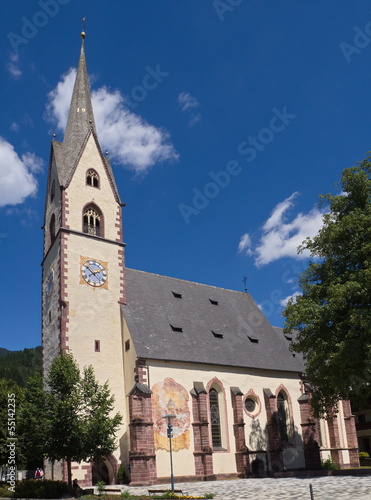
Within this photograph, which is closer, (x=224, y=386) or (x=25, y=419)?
(x=25, y=419)

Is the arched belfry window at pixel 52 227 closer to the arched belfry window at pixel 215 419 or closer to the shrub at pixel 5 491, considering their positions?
the arched belfry window at pixel 215 419

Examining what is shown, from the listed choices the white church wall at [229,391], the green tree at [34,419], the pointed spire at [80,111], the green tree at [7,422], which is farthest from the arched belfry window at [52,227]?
the green tree at [34,419]

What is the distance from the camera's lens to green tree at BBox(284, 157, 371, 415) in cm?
2484

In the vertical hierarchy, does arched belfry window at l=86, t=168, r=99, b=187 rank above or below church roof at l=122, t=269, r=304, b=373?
above

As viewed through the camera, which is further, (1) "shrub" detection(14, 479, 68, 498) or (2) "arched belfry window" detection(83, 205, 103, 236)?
(2) "arched belfry window" detection(83, 205, 103, 236)

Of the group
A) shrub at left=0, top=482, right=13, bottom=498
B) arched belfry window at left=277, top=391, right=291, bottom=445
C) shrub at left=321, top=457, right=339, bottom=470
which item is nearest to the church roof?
arched belfry window at left=277, top=391, right=291, bottom=445

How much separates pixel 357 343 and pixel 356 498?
8.25 metres

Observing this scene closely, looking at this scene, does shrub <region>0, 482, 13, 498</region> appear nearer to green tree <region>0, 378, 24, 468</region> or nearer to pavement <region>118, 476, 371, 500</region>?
green tree <region>0, 378, 24, 468</region>

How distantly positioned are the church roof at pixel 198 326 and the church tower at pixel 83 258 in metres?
1.96

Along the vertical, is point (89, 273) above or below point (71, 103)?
below

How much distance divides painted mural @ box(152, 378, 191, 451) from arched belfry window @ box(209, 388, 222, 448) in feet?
7.75

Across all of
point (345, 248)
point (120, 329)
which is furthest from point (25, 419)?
point (345, 248)

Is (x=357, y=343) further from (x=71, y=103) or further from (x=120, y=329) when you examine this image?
(x=71, y=103)

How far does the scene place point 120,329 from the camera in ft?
113
